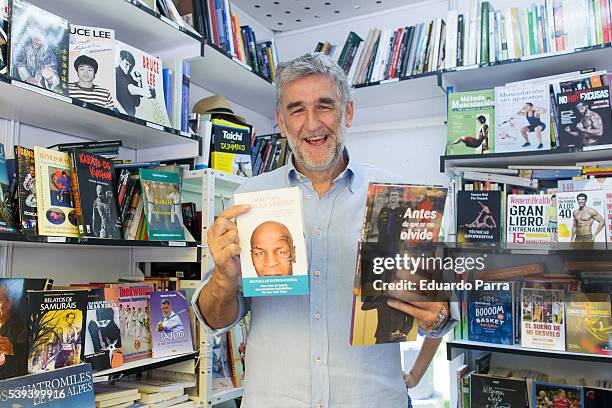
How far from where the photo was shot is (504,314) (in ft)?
8.05

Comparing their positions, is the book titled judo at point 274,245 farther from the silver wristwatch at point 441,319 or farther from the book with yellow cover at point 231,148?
the book with yellow cover at point 231,148

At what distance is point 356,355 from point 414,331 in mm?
301

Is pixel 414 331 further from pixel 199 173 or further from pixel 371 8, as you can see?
pixel 371 8

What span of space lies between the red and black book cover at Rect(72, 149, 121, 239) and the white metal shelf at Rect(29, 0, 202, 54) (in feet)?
2.07

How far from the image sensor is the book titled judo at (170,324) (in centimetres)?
211

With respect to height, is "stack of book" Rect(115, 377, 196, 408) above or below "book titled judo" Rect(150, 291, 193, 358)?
below

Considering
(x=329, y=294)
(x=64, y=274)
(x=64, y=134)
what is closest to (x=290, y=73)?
(x=329, y=294)

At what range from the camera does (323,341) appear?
143cm

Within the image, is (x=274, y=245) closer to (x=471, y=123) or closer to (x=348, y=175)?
(x=348, y=175)

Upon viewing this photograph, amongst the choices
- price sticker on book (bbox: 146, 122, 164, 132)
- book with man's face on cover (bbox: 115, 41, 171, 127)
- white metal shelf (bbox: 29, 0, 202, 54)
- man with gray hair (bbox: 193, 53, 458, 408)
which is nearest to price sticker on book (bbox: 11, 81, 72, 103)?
book with man's face on cover (bbox: 115, 41, 171, 127)

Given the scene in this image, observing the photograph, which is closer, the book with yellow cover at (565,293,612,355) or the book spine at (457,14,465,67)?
the book with yellow cover at (565,293,612,355)

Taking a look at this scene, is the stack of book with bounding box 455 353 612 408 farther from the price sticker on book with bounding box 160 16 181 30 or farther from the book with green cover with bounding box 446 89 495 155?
the price sticker on book with bounding box 160 16 181 30

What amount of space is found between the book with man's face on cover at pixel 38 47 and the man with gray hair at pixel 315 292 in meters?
0.78

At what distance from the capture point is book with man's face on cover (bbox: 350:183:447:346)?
1.13m
